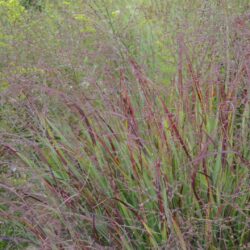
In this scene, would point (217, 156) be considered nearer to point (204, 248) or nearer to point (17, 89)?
point (204, 248)

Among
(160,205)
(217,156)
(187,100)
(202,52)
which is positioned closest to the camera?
(160,205)

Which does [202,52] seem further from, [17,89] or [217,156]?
[17,89]

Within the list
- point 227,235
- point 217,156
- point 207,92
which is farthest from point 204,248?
point 207,92

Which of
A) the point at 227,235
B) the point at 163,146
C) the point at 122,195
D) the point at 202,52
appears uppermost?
the point at 202,52

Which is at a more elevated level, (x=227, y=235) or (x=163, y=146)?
(x=163, y=146)

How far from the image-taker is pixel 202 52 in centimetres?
255

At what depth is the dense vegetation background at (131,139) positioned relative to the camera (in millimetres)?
2055

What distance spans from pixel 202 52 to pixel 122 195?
845 millimetres

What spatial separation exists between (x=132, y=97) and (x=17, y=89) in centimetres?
57

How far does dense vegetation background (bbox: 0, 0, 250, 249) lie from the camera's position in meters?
2.05

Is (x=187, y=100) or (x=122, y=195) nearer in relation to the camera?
(x=122, y=195)

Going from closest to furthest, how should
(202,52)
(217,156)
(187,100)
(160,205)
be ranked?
(160,205), (217,156), (187,100), (202,52)

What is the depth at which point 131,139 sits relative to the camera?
2.19 m

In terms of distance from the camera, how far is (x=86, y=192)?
2.28 m
